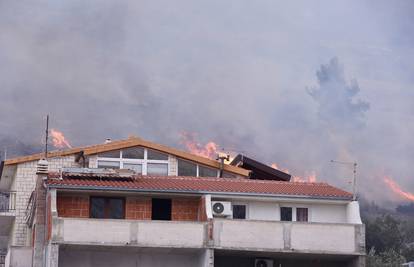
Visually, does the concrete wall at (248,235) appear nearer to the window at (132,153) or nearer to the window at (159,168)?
the window at (159,168)

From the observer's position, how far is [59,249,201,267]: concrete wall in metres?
50.9

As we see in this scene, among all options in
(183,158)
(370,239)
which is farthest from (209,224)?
(370,239)

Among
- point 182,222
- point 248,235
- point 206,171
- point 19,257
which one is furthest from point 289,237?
point 19,257

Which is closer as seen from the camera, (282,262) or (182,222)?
(182,222)

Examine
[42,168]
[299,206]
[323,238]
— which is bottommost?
[323,238]

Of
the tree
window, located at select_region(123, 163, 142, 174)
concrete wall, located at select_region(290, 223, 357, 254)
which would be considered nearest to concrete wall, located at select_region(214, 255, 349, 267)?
concrete wall, located at select_region(290, 223, 357, 254)

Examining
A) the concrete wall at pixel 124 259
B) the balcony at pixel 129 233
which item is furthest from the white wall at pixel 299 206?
the concrete wall at pixel 124 259

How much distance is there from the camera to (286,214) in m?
54.7

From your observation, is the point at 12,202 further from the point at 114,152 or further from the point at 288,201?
the point at 288,201

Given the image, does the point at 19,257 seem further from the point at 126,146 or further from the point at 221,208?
the point at 126,146

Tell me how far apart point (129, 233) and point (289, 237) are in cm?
735

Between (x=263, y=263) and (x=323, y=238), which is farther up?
(x=323, y=238)

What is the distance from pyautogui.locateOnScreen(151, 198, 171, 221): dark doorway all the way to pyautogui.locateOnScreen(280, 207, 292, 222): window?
5.46 meters

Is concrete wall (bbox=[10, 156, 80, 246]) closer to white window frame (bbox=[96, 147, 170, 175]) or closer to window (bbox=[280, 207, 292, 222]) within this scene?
white window frame (bbox=[96, 147, 170, 175])
